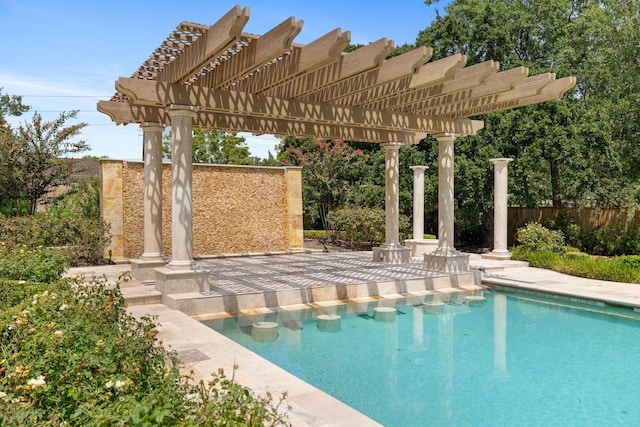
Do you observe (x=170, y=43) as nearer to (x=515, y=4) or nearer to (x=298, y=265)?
(x=298, y=265)

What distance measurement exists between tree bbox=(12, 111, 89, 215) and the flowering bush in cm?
1437

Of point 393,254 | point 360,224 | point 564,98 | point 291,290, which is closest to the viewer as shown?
point 291,290

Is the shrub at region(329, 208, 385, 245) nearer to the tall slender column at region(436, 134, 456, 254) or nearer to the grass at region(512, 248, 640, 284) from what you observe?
the grass at region(512, 248, 640, 284)

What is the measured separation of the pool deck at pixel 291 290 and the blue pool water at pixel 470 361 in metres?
0.55

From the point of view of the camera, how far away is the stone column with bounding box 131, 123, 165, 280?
423 inches

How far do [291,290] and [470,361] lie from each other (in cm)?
397

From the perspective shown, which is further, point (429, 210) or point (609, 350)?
point (429, 210)

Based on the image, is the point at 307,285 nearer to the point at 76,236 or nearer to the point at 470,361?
the point at 470,361

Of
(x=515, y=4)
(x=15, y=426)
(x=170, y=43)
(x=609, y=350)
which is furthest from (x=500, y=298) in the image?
(x=515, y=4)

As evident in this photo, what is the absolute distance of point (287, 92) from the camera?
9.59 m

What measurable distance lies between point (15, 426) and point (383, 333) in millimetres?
5813

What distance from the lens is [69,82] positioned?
112 ft

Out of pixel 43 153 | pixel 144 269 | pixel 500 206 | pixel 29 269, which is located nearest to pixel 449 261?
pixel 500 206

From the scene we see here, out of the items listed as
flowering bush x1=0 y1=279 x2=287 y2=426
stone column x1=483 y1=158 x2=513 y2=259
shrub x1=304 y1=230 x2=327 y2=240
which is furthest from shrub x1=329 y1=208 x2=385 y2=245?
flowering bush x1=0 y1=279 x2=287 y2=426
